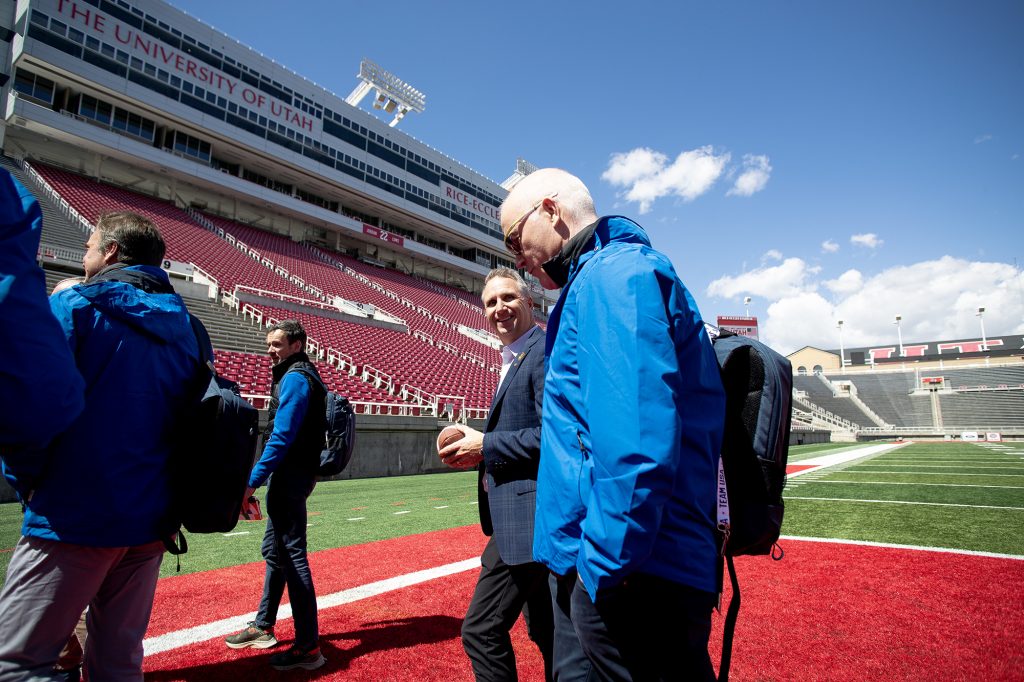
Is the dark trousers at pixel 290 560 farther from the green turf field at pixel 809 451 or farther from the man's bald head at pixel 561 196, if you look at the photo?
the green turf field at pixel 809 451

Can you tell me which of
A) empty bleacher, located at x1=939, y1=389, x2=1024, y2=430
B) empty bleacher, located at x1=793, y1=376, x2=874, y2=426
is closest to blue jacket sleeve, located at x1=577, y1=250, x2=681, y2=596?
empty bleacher, located at x1=793, y1=376, x2=874, y2=426

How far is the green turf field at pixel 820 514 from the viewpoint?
5.35 m

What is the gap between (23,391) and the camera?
120 cm

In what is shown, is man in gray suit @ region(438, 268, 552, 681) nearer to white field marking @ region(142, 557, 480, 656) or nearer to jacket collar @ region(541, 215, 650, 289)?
jacket collar @ region(541, 215, 650, 289)

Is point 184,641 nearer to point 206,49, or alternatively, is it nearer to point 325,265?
point 325,265

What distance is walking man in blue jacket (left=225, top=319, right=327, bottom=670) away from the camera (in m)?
2.75

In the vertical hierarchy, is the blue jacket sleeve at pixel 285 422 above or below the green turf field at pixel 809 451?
above

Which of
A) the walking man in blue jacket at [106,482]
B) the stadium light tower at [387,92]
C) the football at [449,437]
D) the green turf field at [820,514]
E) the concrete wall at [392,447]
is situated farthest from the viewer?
the stadium light tower at [387,92]

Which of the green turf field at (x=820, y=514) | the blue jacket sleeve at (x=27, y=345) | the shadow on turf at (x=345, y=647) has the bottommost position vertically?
the green turf field at (x=820, y=514)

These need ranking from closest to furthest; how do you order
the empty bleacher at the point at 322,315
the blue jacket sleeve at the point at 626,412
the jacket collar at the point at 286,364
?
the blue jacket sleeve at the point at 626,412 < the jacket collar at the point at 286,364 < the empty bleacher at the point at 322,315

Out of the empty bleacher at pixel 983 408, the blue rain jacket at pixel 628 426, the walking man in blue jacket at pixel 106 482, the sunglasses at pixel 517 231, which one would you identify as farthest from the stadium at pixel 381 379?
the sunglasses at pixel 517 231

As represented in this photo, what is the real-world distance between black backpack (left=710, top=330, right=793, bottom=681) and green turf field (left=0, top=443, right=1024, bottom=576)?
499cm

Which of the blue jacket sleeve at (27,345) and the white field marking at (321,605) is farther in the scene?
the white field marking at (321,605)

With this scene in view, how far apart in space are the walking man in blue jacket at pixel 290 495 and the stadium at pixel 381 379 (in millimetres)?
223
